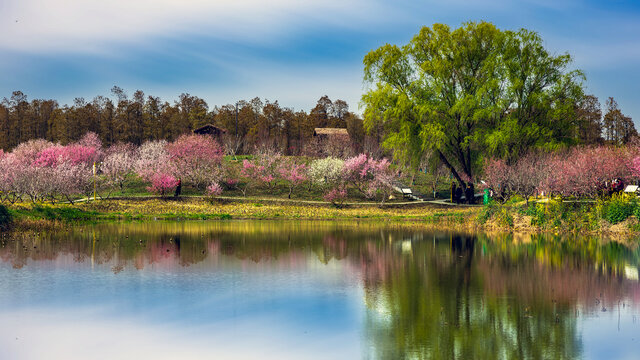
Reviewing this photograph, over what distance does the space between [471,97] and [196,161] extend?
33.3m

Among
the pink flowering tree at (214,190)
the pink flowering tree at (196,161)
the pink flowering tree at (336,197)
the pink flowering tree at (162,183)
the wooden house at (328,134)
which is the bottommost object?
the pink flowering tree at (336,197)

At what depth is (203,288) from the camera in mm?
19547

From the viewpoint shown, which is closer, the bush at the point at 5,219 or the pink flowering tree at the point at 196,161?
the bush at the point at 5,219

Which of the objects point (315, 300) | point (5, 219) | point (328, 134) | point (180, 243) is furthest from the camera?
point (328, 134)

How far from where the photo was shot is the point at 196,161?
72.1 metres

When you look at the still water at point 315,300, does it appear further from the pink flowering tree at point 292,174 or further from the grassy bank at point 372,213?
the pink flowering tree at point 292,174

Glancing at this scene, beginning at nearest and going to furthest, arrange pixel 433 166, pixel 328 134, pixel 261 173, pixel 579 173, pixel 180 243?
1. pixel 180 243
2. pixel 579 173
3. pixel 433 166
4. pixel 261 173
5. pixel 328 134

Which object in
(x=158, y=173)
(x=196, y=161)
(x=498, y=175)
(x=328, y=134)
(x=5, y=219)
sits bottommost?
(x=5, y=219)

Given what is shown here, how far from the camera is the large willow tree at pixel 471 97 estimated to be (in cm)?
5675

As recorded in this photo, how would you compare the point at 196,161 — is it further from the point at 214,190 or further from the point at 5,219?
the point at 5,219

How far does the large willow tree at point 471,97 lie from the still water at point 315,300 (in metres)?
26.9

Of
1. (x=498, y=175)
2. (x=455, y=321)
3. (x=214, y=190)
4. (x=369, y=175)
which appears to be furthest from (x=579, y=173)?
(x=214, y=190)

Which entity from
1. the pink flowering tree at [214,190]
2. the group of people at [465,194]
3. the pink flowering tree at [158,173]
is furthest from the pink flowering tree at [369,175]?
the pink flowering tree at [158,173]

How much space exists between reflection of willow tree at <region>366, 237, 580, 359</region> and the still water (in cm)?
5
